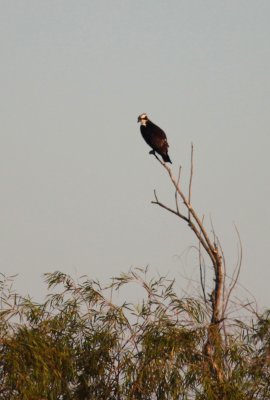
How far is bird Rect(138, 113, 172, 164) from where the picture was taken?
1377 centimetres

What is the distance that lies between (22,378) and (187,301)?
7.56ft

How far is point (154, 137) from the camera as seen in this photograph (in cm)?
1447

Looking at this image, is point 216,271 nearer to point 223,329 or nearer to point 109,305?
point 223,329

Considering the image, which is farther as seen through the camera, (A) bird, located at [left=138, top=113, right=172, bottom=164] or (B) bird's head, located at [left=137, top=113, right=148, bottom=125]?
(B) bird's head, located at [left=137, top=113, right=148, bottom=125]

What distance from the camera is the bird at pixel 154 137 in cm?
1377

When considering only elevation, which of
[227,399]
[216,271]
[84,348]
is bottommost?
[227,399]

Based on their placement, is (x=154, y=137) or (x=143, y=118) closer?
(x=154, y=137)

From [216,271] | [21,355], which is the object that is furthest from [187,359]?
[21,355]

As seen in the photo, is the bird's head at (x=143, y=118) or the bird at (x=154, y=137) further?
the bird's head at (x=143, y=118)

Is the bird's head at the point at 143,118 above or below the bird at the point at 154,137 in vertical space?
above

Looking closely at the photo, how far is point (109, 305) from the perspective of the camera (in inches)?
440

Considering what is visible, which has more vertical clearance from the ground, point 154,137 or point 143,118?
point 143,118

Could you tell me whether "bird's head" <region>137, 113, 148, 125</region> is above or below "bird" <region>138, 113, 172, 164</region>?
above

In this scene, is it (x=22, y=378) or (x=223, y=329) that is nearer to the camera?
A: (x=22, y=378)
